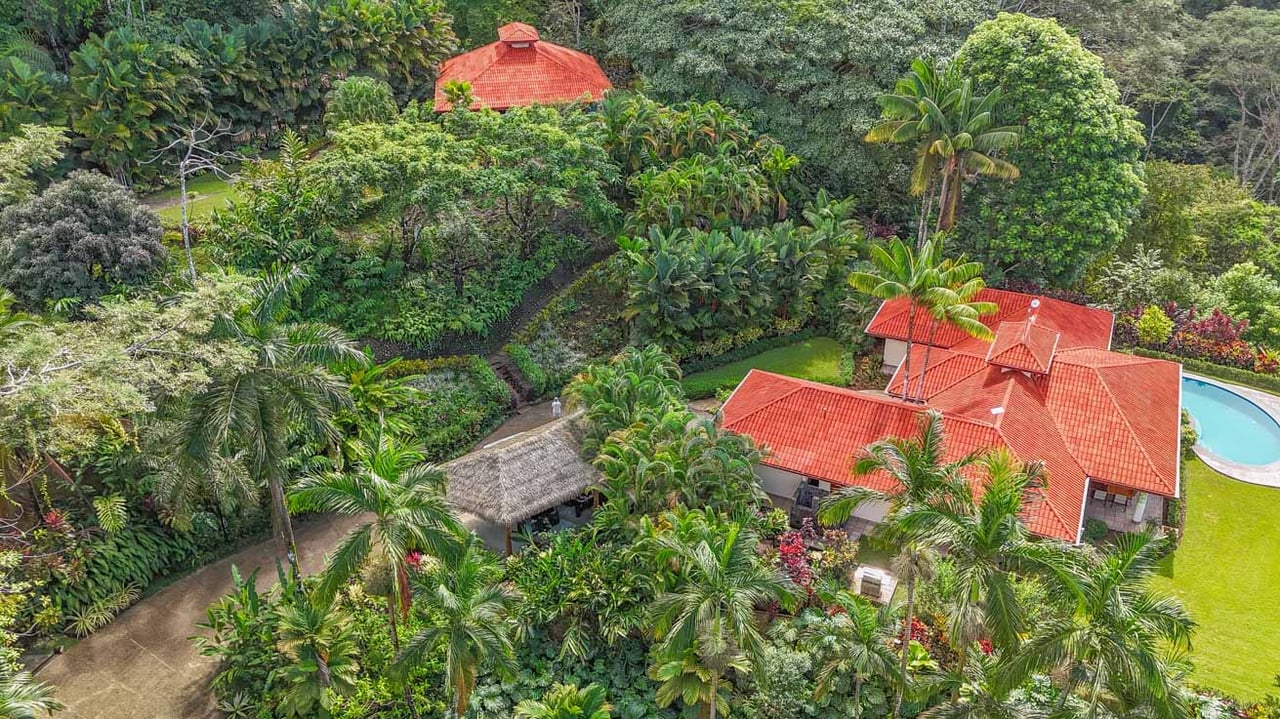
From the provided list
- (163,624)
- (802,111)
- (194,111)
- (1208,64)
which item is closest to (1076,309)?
(802,111)

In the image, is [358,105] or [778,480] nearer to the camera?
[778,480]

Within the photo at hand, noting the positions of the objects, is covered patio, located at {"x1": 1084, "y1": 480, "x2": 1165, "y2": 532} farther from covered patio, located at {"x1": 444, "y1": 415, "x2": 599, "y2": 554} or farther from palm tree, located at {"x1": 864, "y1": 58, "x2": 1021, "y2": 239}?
covered patio, located at {"x1": 444, "y1": 415, "x2": 599, "y2": 554}

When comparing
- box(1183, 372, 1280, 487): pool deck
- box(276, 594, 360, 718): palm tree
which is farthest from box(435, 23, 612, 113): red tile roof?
box(1183, 372, 1280, 487): pool deck

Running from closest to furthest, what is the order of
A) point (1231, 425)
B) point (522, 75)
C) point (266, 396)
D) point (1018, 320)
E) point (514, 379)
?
point (266, 396)
point (514, 379)
point (1231, 425)
point (1018, 320)
point (522, 75)

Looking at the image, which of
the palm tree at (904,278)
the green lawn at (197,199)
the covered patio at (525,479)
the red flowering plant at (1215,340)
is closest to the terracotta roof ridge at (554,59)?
the green lawn at (197,199)

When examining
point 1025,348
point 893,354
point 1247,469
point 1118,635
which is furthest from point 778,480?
point 1247,469

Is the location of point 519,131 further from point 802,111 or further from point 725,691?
point 725,691

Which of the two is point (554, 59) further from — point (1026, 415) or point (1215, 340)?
point (1215, 340)
